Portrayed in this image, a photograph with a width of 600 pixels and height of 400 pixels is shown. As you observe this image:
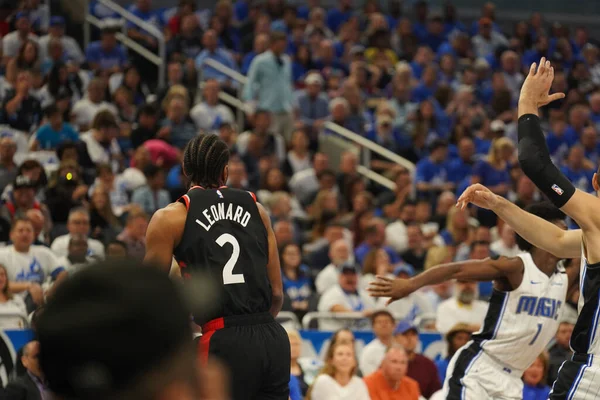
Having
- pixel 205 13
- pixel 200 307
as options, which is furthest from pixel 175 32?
pixel 200 307

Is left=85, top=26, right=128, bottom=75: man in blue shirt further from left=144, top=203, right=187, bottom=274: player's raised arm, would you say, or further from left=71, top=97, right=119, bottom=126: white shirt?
left=144, top=203, right=187, bottom=274: player's raised arm

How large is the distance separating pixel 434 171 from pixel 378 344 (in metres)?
5.94

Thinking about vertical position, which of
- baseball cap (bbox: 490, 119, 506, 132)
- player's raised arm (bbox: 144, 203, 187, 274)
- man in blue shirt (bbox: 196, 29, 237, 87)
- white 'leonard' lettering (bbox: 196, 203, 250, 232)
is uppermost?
man in blue shirt (bbox: 196, 29, 237, 87)

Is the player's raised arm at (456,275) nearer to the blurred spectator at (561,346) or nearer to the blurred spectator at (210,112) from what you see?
the blurred spectator at (561,346)

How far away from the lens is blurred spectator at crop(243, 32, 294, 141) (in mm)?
16234

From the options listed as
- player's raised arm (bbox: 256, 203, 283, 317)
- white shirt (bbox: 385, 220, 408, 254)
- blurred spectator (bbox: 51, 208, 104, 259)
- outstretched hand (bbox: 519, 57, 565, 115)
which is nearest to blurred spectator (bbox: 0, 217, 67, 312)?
blurred spectator (bbox: 51, 208, 104, 259)

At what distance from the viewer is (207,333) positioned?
5488mm

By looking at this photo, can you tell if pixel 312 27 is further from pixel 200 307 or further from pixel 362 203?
pixel 200 307

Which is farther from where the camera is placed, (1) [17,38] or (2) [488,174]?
(2) [488,174]

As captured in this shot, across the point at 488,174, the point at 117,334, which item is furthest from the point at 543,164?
the point at 488,174

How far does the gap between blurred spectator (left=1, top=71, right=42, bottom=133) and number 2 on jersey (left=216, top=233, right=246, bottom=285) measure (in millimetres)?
9082

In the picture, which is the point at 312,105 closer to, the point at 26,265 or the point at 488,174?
the point at 488,174

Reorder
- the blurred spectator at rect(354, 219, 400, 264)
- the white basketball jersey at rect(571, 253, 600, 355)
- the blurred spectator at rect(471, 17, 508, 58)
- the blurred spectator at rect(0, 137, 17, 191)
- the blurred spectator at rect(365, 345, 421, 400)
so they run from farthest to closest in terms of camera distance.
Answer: the blurred spectator at rect(471, 17, 508, 58) < the blurred spectator at rect(354, 219, 400, 264) < the blurred spectator at rect(0, 137, 17, 191) < the blurred spectator at rect(365, 345, 421, 400) < the white basketball jersey at rect(571, 253, 600, 355)

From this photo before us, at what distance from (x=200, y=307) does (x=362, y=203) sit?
1244cm
